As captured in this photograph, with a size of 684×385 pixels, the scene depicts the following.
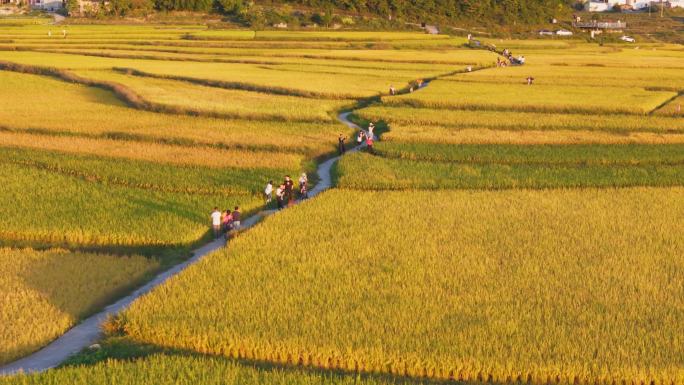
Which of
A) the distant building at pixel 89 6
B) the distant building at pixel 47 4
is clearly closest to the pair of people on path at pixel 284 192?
the distant building at pixel 89 6

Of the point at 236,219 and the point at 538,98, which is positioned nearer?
the point at 236,219

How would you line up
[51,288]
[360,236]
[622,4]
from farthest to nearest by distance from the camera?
[622,4]
[360,236]
[51,288]

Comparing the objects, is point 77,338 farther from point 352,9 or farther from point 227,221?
point 352,9

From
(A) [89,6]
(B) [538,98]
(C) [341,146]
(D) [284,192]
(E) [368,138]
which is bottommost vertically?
(D) [284,192]

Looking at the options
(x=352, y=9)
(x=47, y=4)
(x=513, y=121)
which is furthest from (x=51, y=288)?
(x=47, y=4)

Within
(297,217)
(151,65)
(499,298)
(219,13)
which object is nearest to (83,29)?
(219,13)

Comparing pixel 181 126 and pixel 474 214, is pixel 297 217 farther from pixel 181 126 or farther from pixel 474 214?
pixel 181 126
